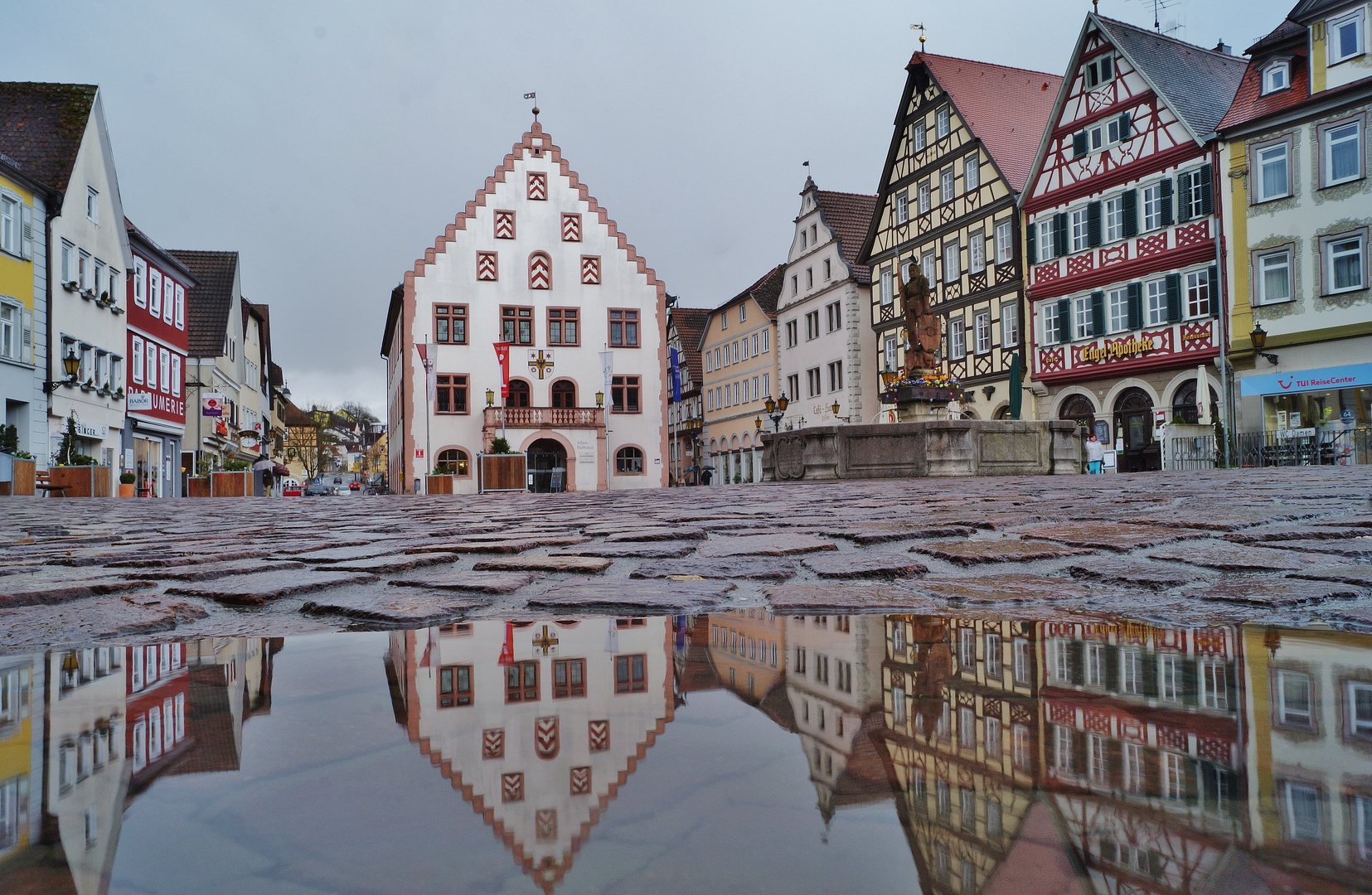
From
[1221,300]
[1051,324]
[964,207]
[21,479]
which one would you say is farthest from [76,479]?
[1221,300]

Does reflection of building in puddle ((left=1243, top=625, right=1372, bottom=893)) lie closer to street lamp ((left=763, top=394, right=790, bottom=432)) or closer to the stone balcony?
street lamp ((left=763, top=394, right=790, bottom=432))

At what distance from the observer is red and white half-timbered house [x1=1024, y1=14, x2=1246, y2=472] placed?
26797mm

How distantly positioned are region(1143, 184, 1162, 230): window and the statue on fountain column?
460 inches

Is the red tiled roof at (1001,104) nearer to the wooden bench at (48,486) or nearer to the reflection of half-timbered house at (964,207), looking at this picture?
the reflection of half-timbered house at (964,207)

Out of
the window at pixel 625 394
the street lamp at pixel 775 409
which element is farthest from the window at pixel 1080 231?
the window at pixel 625 394

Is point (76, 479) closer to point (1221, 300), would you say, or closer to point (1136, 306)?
point (1136, 306)

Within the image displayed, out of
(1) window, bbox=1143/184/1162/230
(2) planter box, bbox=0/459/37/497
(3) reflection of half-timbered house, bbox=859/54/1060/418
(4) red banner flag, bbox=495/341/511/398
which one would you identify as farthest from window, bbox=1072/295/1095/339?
(2) planter box, bbox=0/459/37/497

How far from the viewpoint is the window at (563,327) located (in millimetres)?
41000

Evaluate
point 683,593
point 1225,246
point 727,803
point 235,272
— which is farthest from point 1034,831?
point 235,272

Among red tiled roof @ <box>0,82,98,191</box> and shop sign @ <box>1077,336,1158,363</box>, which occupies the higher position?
red tiled roof @ <box>0,82,98,191</box>

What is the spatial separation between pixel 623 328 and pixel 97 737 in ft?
135

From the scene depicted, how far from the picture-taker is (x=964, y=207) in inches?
1332

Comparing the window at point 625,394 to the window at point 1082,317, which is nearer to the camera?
the window at point 1082,317

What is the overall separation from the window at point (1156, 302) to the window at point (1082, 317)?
1895 millimetres
